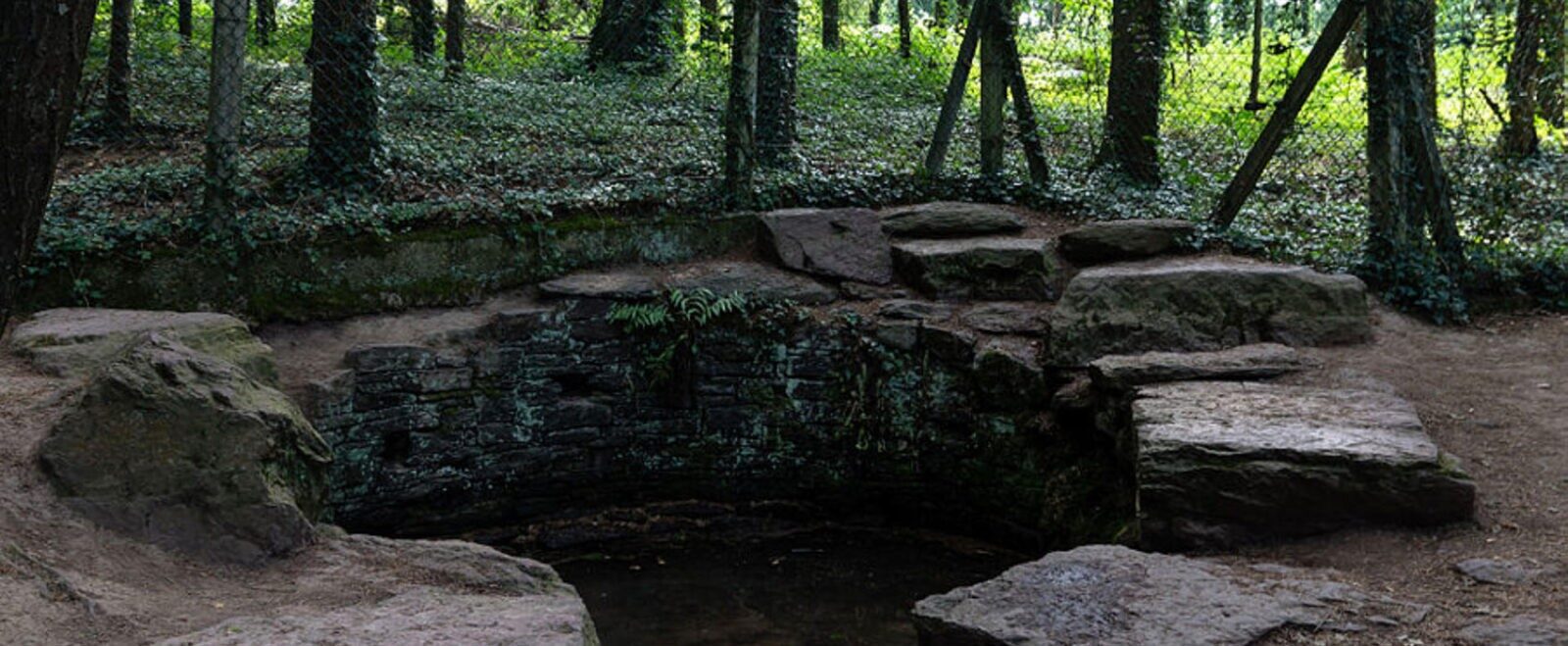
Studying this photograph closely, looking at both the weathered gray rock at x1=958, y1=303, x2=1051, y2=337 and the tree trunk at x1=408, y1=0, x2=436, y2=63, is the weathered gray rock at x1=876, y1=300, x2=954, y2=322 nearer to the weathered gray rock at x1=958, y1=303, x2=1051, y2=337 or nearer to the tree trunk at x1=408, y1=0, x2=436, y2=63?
the weathered gray rock at x1=958, y1=303, x2=1051, y2=337

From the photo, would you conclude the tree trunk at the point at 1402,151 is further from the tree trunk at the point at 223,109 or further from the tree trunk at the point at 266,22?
the tree trunk at the point at 266,22

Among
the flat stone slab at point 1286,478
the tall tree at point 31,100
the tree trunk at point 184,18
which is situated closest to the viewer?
the tall tree at point 31,100

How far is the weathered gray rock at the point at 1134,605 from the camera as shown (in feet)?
13.4

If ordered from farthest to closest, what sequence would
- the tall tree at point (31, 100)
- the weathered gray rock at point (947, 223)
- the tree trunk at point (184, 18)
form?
1. the tree trunk at point (184, 18)
2. the weathered gray rock at point (947, 223)
3. the tall tree at point (31, 100)

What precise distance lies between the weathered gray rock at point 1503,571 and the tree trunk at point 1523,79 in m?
5.06

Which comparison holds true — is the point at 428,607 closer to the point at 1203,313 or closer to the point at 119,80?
the point at 1203,313

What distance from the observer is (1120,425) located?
21.1 feet

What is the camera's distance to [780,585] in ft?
22.9

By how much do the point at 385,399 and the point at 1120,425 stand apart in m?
4.08

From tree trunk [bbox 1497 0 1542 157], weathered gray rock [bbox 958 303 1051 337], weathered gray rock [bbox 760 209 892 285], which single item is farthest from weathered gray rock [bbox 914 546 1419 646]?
tree trunk [bbox 1497 0 1542 157]

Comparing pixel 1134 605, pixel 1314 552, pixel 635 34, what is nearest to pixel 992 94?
pixel 635 34

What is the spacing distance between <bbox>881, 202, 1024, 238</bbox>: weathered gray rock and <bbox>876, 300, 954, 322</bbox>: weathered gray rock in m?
0.86

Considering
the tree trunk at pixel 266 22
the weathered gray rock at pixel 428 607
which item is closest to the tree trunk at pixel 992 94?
the weathered gray rock at pixel 428 607

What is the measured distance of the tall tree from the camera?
396 centimetres
